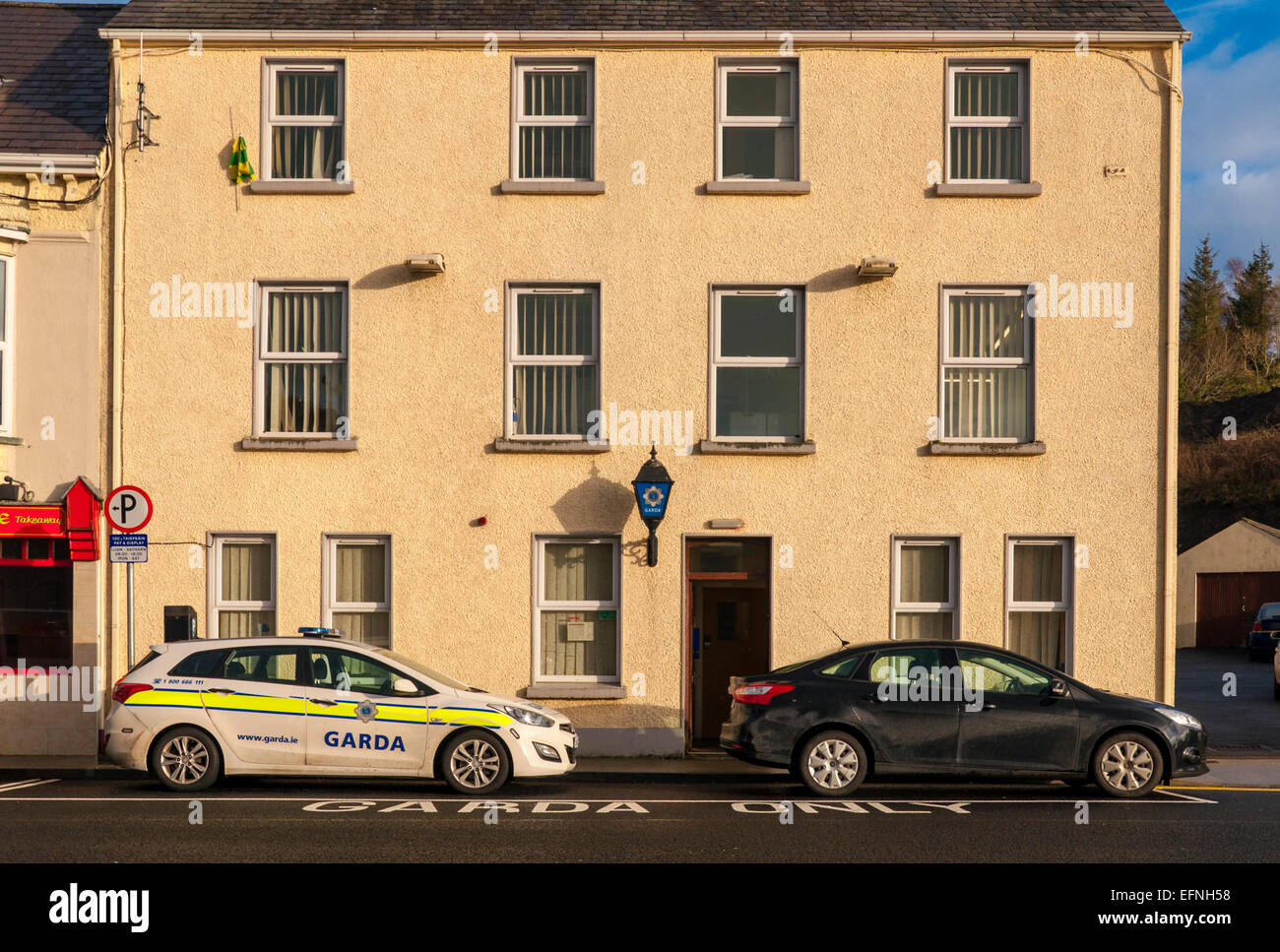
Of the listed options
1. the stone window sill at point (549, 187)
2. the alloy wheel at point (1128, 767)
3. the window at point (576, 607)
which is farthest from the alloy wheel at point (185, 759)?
the alloy wheel at point (1128, 767)

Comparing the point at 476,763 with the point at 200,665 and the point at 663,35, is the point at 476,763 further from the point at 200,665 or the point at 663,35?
the point at 663,35

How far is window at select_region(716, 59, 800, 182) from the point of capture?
1584 cm

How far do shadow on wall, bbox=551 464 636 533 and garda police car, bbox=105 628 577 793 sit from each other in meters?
3.63

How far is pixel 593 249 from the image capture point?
1568 centimetres

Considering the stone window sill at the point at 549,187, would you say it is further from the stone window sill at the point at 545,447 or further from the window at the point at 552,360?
the stone window sill at the point at 545,447

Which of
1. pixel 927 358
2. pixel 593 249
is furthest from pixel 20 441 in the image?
pixel 927 358

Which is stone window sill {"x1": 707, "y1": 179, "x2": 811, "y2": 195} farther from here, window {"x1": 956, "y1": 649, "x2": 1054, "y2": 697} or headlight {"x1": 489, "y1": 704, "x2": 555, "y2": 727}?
headlight {"x1": 489, "y1": 704, "x2": 555, "y2": 727}

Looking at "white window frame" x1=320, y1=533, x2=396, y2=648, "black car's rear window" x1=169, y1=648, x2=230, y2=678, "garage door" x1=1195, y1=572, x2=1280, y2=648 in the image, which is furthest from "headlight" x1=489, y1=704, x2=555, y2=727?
"garage door" x1=1195, y1=572, x2=1280, y2=648

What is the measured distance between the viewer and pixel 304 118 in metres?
15.8

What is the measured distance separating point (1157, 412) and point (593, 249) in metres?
7.29

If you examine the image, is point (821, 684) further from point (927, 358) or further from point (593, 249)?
point (593, 249)

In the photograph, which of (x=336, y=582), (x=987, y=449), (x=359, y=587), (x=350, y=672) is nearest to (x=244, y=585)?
(x=336, y=582)

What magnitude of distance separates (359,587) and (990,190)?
9.26m

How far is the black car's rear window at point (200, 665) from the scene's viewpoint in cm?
1230
